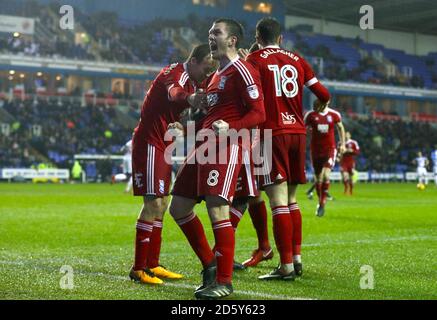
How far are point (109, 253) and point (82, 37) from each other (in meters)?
39.1

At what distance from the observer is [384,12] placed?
48906 millimetres

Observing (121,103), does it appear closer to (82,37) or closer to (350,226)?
(82,37)

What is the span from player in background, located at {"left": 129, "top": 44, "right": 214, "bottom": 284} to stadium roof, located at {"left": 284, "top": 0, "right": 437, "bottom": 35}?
4057 cm

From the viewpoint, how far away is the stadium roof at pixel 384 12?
153 feet

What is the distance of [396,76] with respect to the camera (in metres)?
54.6

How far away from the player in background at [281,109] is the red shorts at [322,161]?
25.5 ft

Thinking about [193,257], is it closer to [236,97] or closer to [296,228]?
[296,228]

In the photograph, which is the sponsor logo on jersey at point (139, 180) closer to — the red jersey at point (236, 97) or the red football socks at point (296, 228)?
the red jersey at point (236, 97)

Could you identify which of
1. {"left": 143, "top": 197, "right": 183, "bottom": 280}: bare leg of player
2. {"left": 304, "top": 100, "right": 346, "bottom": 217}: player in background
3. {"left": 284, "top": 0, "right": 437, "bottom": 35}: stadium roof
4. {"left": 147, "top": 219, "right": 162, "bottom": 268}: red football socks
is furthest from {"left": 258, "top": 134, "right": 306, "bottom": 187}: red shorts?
{"left": 284, "top": 0, "right": 437, "bottom": 35}: stadium roof

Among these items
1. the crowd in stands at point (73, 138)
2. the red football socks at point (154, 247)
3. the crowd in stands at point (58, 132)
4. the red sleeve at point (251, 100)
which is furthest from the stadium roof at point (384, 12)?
the red sleeve at point (251, 100)

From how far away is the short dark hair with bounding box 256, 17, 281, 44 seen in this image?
6.58 meters

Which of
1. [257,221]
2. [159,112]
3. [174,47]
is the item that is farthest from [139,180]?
[174,47]

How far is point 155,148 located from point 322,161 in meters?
8.61
